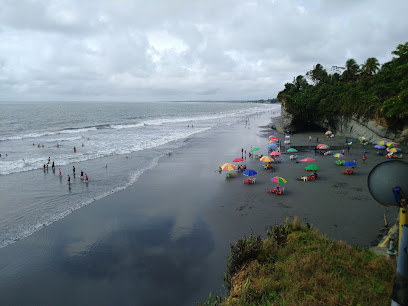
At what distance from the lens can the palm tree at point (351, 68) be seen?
215 feet

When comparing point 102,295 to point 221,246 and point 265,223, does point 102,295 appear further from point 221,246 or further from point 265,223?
point 265,223

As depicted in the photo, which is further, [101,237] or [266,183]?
[266,183]

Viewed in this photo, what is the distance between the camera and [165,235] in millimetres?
14734

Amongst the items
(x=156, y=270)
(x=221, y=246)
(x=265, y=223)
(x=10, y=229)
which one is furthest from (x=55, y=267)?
(x=265, y=223)

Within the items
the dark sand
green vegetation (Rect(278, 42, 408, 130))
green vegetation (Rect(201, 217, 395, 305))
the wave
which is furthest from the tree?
green vegetation (Rect(201, 217, 395, 305))

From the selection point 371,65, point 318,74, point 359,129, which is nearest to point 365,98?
point 359,129

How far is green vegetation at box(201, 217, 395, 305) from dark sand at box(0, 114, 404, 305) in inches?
109

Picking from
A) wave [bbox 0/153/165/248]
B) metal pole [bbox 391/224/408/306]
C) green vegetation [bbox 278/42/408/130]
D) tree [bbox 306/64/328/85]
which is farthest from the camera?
tree [bbox 306/64/328/85]

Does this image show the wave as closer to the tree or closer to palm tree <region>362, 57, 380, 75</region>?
palm tree <region>362, 57, 380, 75</region>

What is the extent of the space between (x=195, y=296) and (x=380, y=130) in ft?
129

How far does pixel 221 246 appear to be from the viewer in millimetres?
13445

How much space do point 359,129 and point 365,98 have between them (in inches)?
200

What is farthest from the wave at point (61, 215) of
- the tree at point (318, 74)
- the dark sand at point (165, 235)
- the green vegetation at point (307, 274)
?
the tree at point (318, 74)

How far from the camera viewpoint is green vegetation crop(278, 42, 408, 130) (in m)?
32.8
